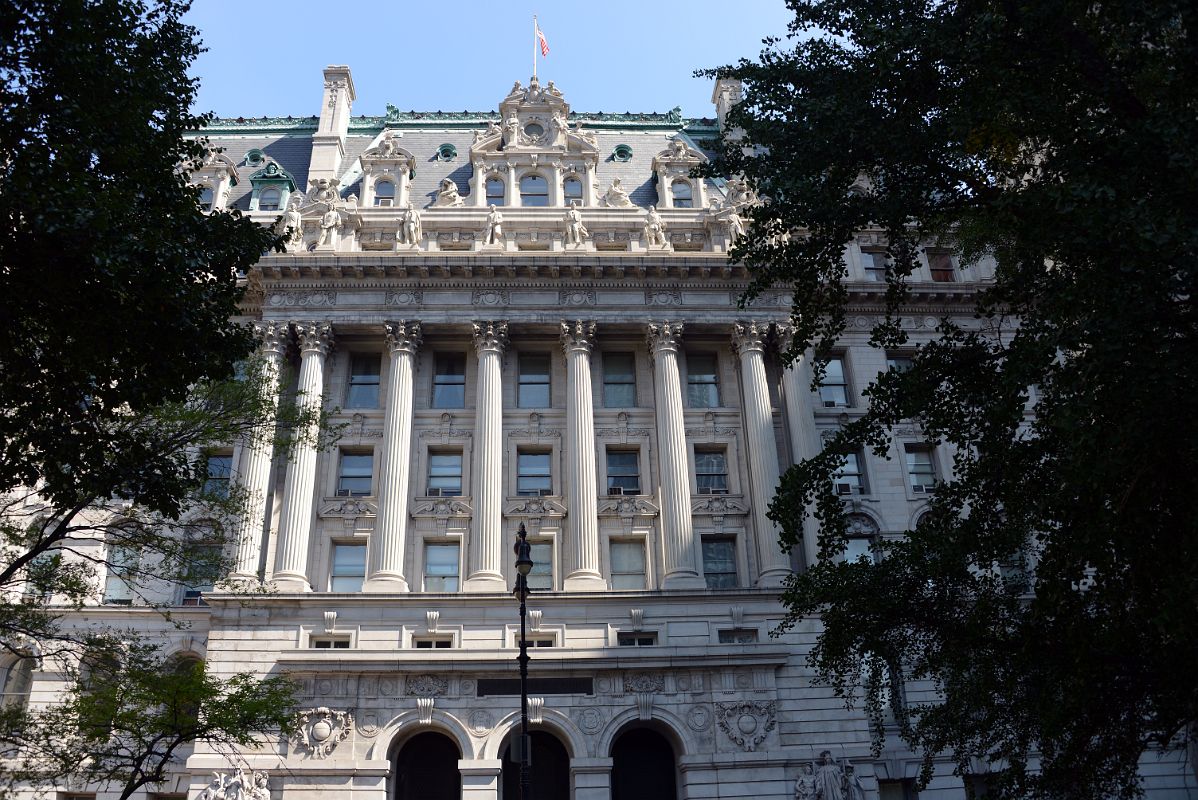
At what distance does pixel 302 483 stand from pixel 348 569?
333 cm

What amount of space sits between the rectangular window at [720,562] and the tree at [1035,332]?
12571 mm

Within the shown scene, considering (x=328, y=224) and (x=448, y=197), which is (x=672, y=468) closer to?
(x=448, y=197)

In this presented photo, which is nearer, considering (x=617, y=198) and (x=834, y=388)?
(x=834, y=388)

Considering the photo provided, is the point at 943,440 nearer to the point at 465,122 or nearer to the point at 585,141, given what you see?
the point at 585,141

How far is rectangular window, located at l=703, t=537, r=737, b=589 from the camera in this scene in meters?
35.4

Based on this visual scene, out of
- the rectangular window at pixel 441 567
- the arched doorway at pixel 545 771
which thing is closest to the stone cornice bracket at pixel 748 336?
the rectangular window at pixel 441 567

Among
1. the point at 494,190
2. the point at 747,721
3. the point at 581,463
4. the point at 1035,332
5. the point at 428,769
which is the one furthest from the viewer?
the point at 494,190

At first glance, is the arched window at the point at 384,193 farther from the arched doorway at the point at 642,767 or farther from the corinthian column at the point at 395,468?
the arched doorway at the point at 642,767

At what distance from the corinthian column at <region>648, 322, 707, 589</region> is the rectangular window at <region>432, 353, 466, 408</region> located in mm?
7205

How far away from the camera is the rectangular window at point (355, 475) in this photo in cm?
3631

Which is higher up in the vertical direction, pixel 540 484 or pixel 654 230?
pixel 654 230

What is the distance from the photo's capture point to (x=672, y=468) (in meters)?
35.6

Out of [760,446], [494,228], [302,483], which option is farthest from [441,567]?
[494,228]

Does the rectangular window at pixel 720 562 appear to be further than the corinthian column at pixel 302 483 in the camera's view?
Yes
